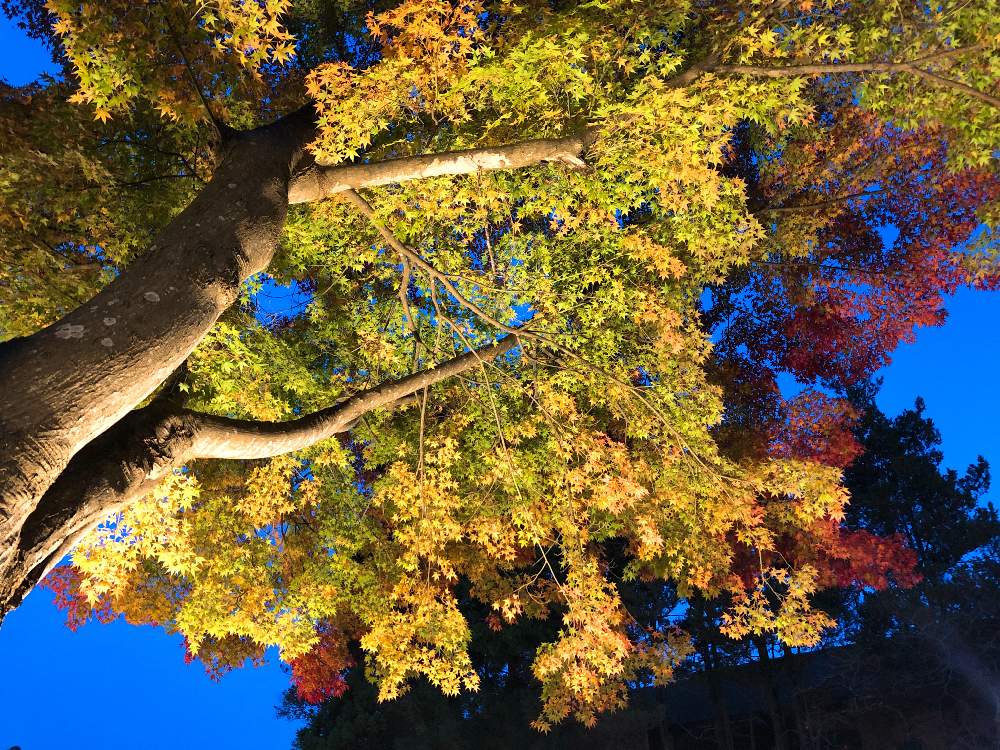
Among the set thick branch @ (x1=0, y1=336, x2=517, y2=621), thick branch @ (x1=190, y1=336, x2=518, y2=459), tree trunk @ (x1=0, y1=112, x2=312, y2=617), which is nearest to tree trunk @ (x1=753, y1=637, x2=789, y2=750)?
thick branch @ (x1=190, y1=336, x2=518, y2=459)

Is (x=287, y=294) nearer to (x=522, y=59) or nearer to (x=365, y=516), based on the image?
(x=365, y=516)

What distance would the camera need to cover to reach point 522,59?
576cm

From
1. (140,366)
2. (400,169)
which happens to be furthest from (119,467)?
(400,169)

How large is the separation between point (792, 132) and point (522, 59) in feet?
20.7

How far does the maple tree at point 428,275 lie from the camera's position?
460 centimetres

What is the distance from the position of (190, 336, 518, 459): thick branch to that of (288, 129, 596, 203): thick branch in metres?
1.77

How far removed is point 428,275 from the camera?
784 cm

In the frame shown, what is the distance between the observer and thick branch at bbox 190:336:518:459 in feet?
15.5

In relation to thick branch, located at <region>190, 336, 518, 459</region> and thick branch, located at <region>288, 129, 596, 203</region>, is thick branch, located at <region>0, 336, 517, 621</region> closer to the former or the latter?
thick branch, located at <region>190, 336, 518, 459</region>

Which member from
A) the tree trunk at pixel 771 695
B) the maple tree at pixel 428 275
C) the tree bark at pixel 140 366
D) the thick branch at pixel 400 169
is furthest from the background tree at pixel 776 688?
the thick branch at pixel 400 169

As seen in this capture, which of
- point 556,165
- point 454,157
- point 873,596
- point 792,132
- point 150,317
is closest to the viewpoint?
point 150,317

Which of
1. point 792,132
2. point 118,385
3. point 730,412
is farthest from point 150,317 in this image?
point 730,412

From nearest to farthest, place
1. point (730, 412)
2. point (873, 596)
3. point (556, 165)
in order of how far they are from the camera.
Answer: point (556, 165), point (730, 412), point (873, 596)

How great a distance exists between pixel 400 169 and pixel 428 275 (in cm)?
249
